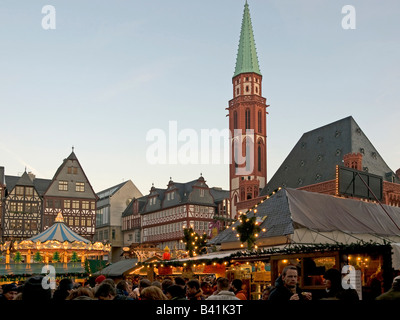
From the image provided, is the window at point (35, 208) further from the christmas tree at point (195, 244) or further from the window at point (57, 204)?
the christmas tree at point (195, 244)

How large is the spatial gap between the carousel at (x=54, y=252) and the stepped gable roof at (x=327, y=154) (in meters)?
24.9

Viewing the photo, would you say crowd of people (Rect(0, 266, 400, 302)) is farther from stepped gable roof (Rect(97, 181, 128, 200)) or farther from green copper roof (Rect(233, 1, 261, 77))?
stepped gable roof (Rect(97, 181, 128, 200))

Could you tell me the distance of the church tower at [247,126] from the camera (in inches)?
2778

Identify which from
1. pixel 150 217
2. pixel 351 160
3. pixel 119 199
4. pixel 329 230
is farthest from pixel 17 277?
pixel 119 199

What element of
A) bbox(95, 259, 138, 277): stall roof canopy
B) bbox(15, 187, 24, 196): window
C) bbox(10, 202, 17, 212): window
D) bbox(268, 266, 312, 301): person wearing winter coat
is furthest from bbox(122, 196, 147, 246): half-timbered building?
bbox(268, 266, 312, 301): person wearing winter coat

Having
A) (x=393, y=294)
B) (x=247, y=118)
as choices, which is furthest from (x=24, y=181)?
(x=393, y=294)

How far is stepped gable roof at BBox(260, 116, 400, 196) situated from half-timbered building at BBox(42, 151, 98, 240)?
2203cm

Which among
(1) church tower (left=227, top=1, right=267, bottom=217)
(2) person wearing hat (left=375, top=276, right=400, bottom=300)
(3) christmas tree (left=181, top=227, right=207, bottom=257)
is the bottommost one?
(3) christmas tree (left=181, top=227, right=207, bottom=257)

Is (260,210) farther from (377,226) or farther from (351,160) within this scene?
(351,160)

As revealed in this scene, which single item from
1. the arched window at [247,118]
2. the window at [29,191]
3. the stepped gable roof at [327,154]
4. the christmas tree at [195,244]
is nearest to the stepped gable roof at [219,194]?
the arched window at [247,118]

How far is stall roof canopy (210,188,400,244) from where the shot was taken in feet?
75.1
